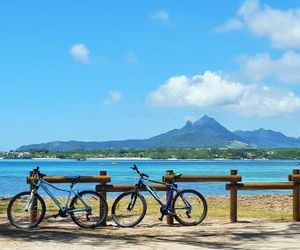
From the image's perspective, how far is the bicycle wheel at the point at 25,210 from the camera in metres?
12.8

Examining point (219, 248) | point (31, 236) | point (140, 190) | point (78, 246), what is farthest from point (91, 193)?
point (219, 248)

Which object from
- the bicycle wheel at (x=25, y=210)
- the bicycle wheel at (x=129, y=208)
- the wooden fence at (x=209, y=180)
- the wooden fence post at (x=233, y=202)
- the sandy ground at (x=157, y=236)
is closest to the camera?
the sandy ground at (x=157, y=236)

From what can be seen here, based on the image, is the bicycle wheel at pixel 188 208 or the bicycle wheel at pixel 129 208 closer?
the bicycle wheel at pixel 129 208

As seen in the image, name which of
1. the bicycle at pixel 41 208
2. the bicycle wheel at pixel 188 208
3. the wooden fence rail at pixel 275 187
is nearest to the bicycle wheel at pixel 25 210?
the bicycle at pixel 41 208

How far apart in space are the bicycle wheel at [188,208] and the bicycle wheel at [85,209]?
5.17ft

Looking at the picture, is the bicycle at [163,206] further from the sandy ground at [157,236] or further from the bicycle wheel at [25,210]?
the bicycle wheel at [25,210]

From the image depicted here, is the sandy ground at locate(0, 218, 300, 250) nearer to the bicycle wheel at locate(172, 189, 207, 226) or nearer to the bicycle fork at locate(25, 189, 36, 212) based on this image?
the bicycle wheel at locate(172, 189, 207, 226)

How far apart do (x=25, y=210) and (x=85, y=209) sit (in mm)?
1191

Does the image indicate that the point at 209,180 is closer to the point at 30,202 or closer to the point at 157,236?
the point at 157,236

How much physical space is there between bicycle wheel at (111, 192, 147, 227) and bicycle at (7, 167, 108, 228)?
375 millimetres

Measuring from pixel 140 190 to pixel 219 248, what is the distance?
345cm

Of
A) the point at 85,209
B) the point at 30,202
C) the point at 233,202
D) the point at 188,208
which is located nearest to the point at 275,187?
the point at 233,202

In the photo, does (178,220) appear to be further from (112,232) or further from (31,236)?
(31,236)

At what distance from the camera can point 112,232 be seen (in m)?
12.2
